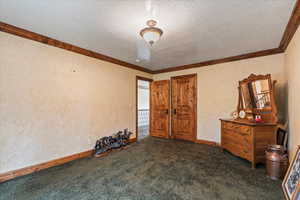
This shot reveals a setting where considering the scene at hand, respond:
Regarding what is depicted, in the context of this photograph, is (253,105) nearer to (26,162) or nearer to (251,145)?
(251,145)

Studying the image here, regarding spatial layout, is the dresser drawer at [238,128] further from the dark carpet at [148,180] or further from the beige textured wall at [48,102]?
the beige textured wall at [48,102]

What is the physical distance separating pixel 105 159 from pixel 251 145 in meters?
2.93

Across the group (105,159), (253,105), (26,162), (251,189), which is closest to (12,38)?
(26,162)

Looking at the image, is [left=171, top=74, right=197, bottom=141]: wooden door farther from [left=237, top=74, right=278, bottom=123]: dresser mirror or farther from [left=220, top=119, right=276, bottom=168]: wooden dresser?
[left=220, top=119, right=276, bottom=168]: wooden dresser

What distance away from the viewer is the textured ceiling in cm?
176

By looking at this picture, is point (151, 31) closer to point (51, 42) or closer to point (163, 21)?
point (163, 21)

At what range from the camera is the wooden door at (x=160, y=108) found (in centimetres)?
488

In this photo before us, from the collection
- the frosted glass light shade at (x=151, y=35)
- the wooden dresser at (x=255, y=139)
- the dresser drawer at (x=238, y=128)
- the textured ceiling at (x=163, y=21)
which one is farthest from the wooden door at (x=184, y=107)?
the frosted glass light shade at (x=151, y=35)

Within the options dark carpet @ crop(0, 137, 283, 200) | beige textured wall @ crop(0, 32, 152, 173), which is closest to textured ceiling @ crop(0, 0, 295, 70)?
beige textured wall @ crop(0, 32, 152, 173)

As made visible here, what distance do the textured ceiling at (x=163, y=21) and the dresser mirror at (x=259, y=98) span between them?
80 cm

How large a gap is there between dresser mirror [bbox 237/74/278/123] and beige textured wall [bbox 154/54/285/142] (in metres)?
0.43

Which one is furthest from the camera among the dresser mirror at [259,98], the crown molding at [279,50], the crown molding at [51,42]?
the dresser mirror at [259,98]

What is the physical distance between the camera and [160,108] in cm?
505

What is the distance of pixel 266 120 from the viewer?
2.76 metres
